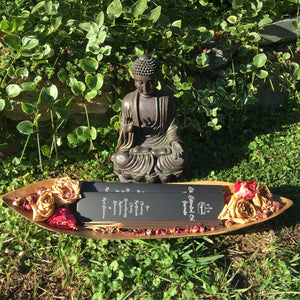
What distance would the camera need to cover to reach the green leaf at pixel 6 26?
97.6 inches

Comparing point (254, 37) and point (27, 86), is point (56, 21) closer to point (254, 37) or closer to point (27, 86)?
point (27, 86)

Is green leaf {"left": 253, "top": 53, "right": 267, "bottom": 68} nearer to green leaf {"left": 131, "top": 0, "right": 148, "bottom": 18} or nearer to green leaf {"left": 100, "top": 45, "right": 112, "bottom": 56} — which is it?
green leaf {"left": 131, "top": 0, "right": 148, "bottom": 18}

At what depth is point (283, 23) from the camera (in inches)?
147

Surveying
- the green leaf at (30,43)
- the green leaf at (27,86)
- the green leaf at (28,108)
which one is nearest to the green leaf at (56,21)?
the green leaf at (30,43)

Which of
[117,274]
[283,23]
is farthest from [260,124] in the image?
[117,274]

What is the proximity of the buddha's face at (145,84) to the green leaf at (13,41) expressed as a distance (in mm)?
989

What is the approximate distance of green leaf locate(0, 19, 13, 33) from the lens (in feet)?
8.14

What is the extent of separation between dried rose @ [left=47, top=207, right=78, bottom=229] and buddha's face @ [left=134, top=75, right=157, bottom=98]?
1.15m

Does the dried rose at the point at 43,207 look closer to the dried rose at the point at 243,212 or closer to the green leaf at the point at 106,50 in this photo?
the green leaf at the point at 106,50

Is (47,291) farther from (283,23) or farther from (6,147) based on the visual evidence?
(283,23)

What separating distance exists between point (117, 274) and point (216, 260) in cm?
78

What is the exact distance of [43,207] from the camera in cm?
242

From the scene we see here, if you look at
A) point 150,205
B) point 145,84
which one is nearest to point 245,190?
point 150,205

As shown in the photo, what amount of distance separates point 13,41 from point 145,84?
1.11 meters
